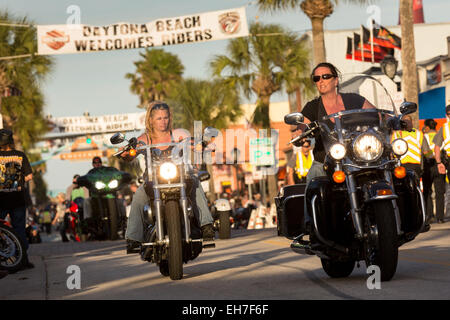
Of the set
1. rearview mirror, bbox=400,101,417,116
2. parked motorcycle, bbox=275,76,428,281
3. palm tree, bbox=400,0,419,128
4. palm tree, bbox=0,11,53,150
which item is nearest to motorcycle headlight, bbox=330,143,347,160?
parked motorcycle, bbox=275,76,428,281

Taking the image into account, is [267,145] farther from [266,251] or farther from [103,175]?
[266,251]

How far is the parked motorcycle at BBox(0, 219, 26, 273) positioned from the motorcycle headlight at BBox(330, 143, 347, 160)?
4962 millimetres

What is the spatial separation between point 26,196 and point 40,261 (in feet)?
4.38

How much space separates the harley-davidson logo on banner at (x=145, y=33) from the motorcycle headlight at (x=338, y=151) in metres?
20.4

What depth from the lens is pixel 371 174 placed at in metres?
7.25

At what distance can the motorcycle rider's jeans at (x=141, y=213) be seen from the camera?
29.1 ft

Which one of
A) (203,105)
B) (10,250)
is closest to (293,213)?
(10,250)

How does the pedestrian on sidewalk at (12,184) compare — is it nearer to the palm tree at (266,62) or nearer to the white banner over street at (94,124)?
the palm tree at (266,62)

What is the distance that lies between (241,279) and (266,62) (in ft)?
105

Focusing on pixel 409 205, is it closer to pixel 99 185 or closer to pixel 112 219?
pixel 112 219

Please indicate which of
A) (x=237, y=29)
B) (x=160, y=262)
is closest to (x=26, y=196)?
(x=160, y=262)

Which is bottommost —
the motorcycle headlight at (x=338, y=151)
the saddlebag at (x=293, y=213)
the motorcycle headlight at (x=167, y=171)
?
the saddlebag at (x=293, y=213)

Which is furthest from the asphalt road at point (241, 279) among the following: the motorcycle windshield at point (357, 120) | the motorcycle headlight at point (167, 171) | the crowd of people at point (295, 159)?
the motorcycle windshield at point (357, 120)

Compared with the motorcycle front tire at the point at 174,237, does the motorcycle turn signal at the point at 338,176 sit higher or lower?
higher
